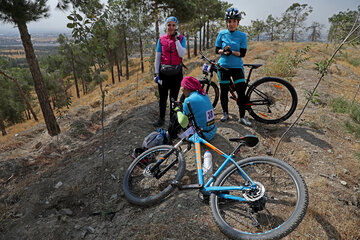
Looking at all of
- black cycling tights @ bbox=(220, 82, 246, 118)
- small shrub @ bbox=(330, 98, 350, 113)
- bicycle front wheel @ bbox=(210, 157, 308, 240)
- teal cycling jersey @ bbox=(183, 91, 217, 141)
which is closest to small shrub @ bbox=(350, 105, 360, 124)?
small shrub @ bbox=(330, 98, 350, 113)

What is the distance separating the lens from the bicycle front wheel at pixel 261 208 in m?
2.16

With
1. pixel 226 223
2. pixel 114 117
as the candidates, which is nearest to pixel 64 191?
pixel 226 223

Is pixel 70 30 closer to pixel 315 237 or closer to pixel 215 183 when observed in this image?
pixel 215 183

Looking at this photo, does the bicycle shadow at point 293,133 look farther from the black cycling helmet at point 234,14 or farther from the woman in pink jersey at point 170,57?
the black cycling helmet at point 234,14

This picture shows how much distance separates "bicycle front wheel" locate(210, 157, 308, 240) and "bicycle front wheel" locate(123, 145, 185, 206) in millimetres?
878

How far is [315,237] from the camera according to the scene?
232cm

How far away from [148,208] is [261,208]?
1742 mm

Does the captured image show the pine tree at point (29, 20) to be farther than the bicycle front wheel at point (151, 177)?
Yes

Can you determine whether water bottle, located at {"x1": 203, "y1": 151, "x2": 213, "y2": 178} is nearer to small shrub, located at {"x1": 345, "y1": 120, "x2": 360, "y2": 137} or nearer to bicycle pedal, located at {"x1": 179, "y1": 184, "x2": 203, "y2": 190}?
bicycle pedal, located at {"x1": 179, "y1": 184, "x2": 203, "y2": 190}

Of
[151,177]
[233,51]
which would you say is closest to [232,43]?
[233,51]

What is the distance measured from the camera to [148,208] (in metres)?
3.19

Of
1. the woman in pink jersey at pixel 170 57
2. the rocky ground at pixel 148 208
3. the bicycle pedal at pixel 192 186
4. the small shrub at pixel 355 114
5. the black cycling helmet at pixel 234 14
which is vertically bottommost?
the rocky ground at pixel 148 208

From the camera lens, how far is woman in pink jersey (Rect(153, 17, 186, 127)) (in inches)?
173

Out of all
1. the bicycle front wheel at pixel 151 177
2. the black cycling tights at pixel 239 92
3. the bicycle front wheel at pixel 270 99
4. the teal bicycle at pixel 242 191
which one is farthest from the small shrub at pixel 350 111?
the bicycle front wheel at pixel 151 177
